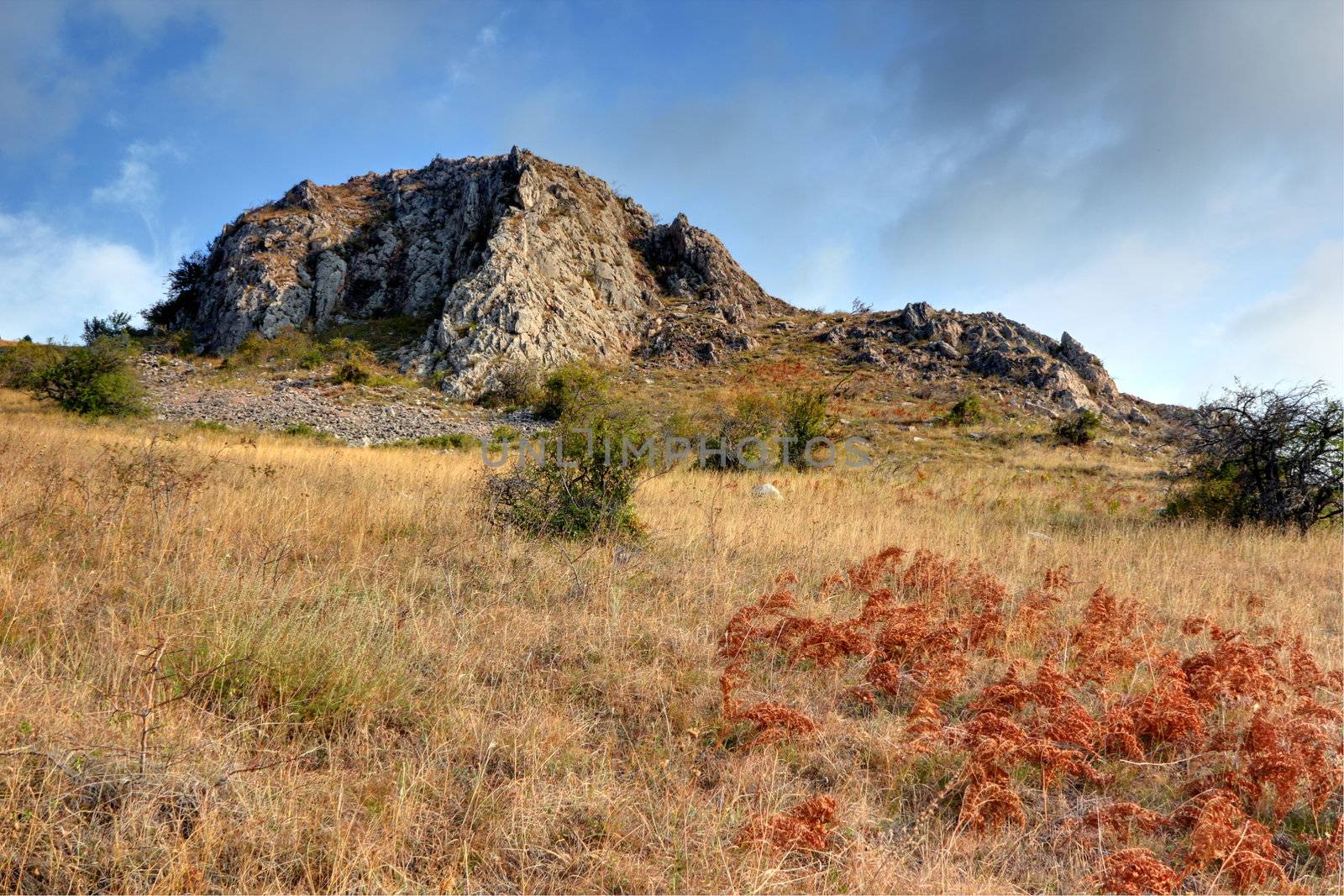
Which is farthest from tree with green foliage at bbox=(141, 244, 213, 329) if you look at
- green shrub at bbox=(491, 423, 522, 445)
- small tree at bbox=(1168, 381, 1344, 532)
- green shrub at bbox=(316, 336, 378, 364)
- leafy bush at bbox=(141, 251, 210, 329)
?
small tree at bbox=(1168, 381, 1344, 532)

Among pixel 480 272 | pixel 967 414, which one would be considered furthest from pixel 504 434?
pixel 967 414

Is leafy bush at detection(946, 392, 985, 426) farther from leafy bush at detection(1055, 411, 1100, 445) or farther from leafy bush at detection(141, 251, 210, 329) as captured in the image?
leafy bush at detection(141, 251, 210, 329)

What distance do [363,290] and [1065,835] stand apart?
4737cm

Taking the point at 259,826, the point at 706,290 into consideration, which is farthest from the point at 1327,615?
the point at 706,290

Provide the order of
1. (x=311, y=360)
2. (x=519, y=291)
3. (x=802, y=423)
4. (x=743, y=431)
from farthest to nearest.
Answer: (x=519, y=291)
(x=311, y=360)
(x=802, y=423)
(x=743, y=431)

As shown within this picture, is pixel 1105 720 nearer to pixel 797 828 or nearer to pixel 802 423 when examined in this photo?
pixel 797 828

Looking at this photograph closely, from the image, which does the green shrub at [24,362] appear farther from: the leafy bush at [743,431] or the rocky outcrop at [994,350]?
the rocky outcrop at [994,350]

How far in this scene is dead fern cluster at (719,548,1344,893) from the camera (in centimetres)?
223

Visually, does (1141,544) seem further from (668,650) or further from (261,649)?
(261,649)

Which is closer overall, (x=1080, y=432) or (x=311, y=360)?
(x=1080, y=432)

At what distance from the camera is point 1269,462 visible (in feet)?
32.1

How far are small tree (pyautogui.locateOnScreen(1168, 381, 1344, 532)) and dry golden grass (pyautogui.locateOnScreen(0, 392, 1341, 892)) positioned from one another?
4627mm

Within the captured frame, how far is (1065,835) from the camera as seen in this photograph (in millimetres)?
2264

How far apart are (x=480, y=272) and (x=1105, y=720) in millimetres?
36880
